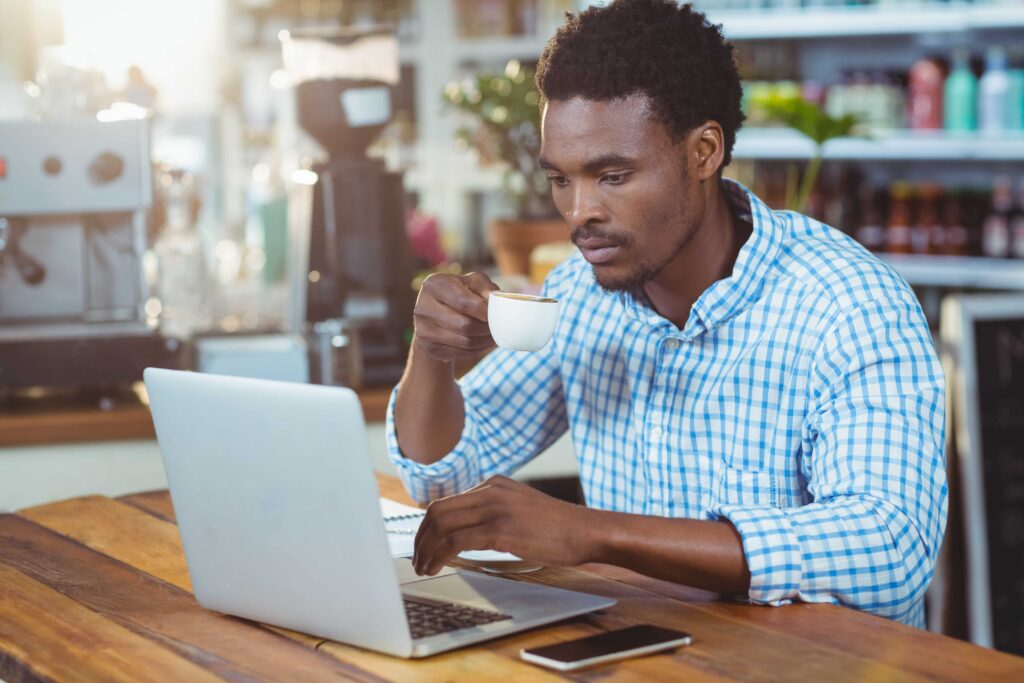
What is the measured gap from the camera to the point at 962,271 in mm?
3871

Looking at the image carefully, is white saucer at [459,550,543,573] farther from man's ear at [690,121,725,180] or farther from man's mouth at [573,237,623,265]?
man's ear at [690,121,725,180]

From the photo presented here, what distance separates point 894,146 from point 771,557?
10.2 ft

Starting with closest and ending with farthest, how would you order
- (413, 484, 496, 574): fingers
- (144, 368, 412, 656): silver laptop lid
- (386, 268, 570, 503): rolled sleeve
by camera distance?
(144, 368, 412, 656): silver laptop lid
(413, 484, 496, 574): fingers
(386, 268, 570, 503): rolled sleeve

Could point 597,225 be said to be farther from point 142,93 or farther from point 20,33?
point 20,33

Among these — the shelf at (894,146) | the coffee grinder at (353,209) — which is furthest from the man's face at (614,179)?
the shelf at (894,146)

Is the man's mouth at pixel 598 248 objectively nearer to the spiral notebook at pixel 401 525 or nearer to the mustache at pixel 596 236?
the mustache at pixel 596 236

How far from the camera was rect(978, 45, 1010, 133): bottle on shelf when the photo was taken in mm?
3748

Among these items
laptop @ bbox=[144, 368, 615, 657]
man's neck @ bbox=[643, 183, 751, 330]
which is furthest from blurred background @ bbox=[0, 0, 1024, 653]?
laptop @ bbox=[144, 368, 615, 657]

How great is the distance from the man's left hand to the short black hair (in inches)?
19.3

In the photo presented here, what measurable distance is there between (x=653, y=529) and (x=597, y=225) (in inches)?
15.3

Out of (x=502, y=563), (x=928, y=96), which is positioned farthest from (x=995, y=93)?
(x=502, y=563)

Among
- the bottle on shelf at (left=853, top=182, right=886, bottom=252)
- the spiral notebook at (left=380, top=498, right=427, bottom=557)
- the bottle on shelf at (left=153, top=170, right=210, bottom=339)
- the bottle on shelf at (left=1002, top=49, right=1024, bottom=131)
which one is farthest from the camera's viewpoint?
the bottle on shelf at (left=853, top=182, right=886, bottom=252)

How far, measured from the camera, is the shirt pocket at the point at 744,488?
1443 millimetres

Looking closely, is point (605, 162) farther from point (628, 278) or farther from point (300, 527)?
point (300, 527)
